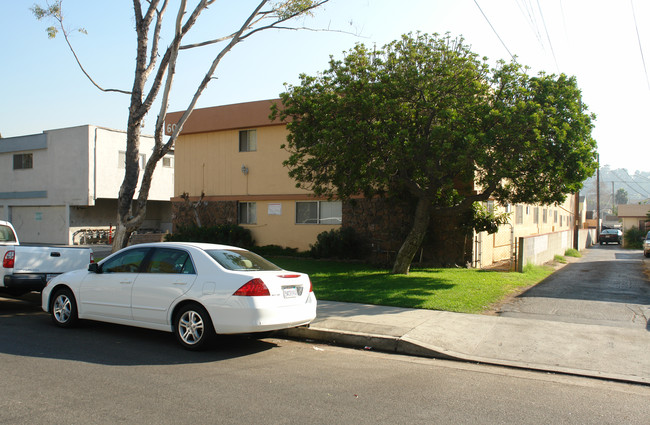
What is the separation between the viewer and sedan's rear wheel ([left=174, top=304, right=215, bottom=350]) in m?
7.09

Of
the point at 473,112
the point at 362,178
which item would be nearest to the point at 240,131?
the point at 362,178

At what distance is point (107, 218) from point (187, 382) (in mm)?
28584

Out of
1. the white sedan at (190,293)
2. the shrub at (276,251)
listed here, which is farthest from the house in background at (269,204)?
the white sedan at (190,293)

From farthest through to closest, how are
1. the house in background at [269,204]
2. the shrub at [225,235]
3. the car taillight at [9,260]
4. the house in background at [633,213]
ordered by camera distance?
1. the house in background at [633,213]
2. the shrub at [225,235]
3. the house in background at [269,204]
4. the car taillight at [9,260]

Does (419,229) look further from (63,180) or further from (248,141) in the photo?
(63,180)

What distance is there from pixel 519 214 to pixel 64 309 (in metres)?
19.0

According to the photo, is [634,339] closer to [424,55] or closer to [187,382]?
[187,382]

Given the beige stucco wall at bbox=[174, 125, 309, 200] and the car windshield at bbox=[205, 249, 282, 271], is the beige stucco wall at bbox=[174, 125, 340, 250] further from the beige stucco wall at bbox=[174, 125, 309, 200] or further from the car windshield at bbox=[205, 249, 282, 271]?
the car windshield at bbox=[205, 249, 282, 271]

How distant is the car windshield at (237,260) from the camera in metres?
7.54

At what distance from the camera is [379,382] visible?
600 centimetres

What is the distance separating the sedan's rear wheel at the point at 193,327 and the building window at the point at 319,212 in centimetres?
1185

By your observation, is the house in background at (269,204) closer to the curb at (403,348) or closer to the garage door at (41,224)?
the curb at (403,348)

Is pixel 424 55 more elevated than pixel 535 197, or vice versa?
pixel 424 55

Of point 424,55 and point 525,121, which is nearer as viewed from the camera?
point 525,121
